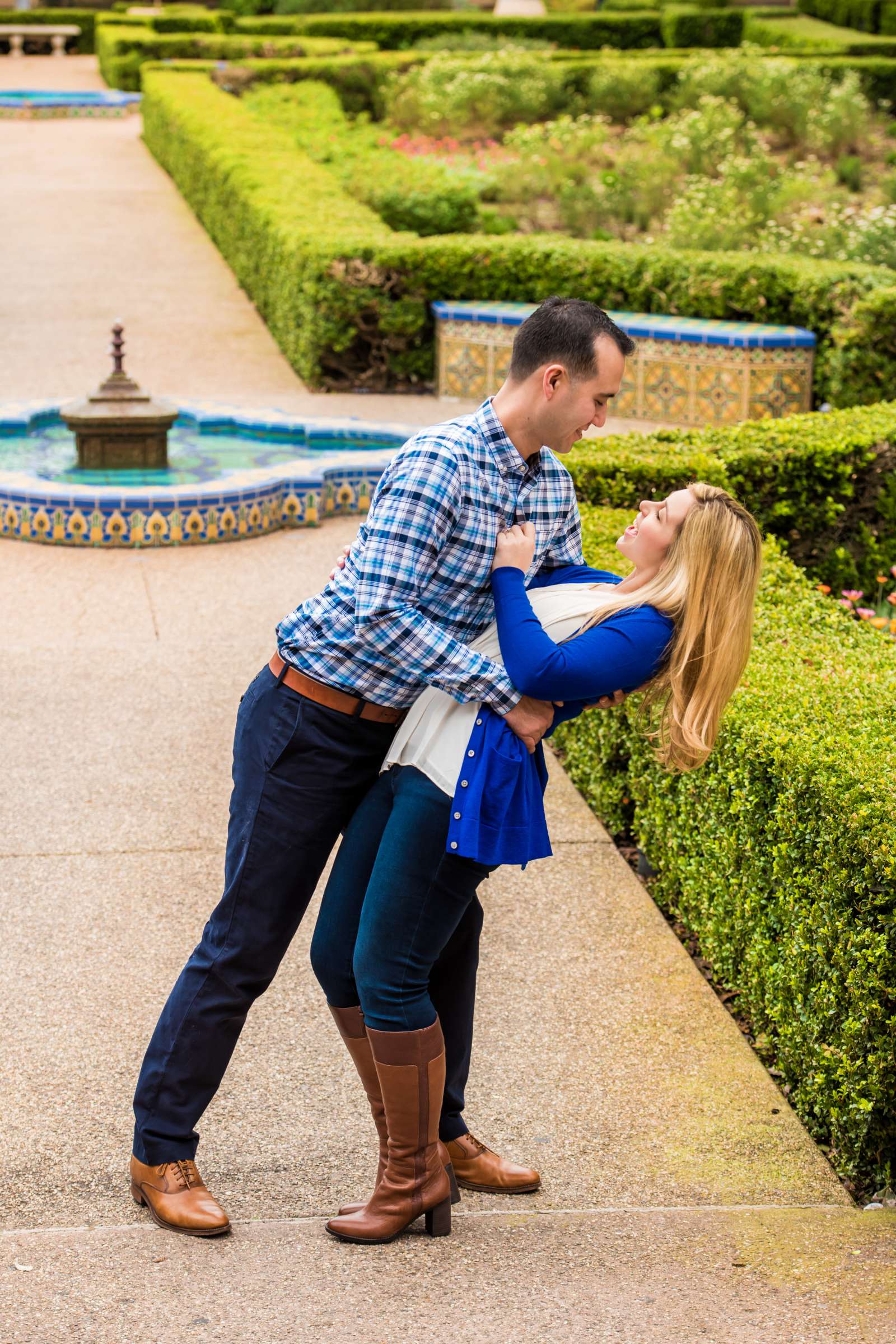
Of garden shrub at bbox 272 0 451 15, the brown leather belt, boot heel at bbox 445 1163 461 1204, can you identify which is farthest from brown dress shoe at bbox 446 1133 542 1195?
garden shrub at bbox 272 0 451 15

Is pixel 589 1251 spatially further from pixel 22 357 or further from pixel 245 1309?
pixel 22 357

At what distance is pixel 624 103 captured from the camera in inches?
894

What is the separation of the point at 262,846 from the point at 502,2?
3439cm

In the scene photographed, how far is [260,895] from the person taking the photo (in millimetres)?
2926

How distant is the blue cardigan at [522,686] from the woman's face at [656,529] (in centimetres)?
12

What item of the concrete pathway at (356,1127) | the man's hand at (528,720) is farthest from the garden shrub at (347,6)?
the man's hand at (528,720)

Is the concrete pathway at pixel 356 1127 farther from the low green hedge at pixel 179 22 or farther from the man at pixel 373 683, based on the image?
the low green hedge at pixel 179 22

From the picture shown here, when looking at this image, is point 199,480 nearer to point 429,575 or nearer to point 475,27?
point 429,575

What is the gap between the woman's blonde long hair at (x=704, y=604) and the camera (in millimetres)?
2777

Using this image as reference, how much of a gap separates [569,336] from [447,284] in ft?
30.4

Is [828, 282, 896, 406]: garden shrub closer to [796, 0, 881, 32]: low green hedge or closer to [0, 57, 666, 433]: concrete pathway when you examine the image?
[0, 57, 666, 433]: concrete pathway

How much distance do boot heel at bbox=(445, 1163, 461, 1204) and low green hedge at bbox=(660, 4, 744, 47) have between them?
102ft

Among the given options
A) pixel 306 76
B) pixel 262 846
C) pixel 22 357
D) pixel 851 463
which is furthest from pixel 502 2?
pixel 262 846

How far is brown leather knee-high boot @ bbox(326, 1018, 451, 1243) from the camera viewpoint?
285cm
